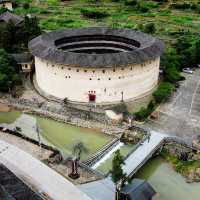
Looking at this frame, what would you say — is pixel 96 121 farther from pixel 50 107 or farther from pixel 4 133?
pixel 4 133

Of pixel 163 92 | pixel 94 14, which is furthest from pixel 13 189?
pixel 94 14

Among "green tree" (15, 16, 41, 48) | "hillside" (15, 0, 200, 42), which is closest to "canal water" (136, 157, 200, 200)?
"green tree" (15, 16, 41, 48)

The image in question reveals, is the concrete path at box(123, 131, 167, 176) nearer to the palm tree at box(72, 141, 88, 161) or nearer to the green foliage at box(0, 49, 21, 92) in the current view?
the palm tree at box(72, 141, 88, 161)

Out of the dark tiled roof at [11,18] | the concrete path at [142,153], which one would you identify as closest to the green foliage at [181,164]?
the concrete path at [142,153]

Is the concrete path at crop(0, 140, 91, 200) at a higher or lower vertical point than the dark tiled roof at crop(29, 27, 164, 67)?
lower

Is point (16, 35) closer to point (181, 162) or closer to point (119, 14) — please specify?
point (181, 162)

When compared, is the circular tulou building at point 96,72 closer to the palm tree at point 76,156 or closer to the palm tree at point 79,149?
the palm tree at point 76,156

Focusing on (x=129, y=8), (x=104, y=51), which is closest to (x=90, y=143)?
(x=104, y=51)
